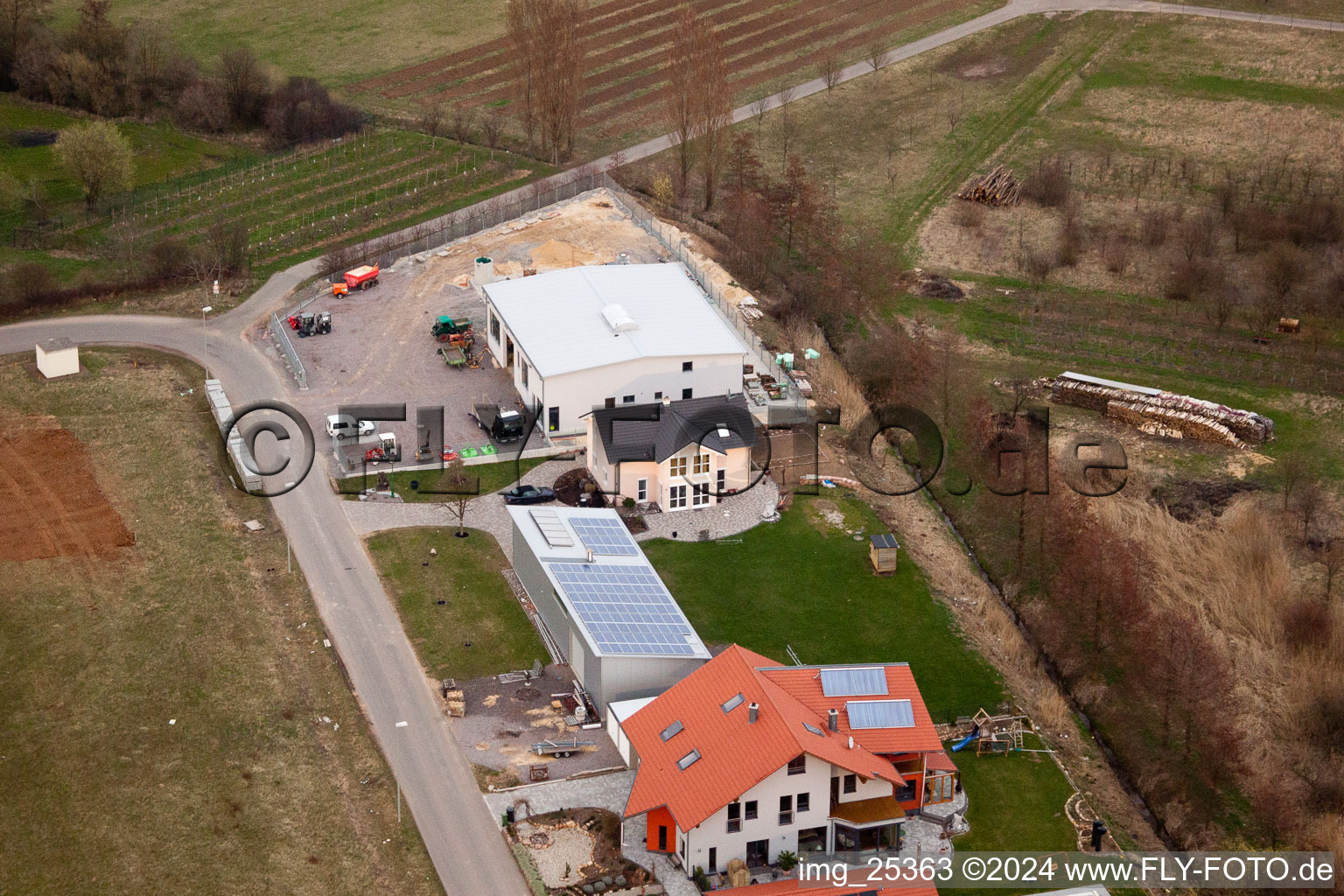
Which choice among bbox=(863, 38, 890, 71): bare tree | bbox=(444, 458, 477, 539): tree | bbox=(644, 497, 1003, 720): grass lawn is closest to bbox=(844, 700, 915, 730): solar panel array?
bbox=(644, 497, 1003, 720): grass lawn

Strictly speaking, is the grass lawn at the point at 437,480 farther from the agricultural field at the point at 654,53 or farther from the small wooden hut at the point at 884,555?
the agricultural field at the point at 654,53

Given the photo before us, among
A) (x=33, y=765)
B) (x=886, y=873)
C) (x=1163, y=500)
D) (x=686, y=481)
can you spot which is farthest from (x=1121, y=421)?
(x=33, y=765)

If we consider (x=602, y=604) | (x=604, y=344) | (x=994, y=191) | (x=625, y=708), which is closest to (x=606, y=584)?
(x=602, y=604)

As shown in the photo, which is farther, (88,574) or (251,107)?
(251,107)

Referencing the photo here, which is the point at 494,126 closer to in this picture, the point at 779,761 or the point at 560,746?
the point at 560,746

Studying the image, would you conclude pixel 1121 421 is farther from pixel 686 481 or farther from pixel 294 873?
pixel 294 873

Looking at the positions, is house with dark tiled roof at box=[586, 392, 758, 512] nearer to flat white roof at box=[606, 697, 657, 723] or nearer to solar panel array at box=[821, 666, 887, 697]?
flat white roof at box=[606, 697, 657, 723]
